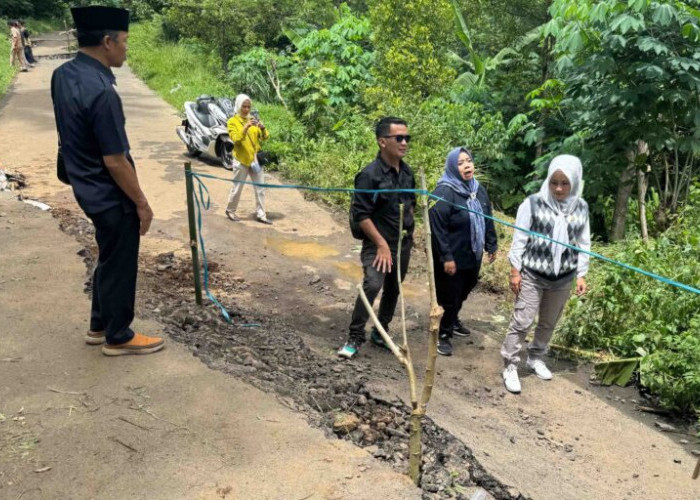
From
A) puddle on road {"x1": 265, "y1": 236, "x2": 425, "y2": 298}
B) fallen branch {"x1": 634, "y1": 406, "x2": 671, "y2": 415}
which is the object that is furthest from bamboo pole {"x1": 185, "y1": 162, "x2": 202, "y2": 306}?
fallen branch {"x1": 634, "y1": 406, "x2": 671, "y2": 415}

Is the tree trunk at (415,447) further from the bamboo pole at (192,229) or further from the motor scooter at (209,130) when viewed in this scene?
the motor scooter at (209,130)

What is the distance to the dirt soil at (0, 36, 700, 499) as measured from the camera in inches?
123

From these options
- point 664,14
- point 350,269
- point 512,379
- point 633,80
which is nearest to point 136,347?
point 512,379

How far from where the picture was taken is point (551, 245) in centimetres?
408

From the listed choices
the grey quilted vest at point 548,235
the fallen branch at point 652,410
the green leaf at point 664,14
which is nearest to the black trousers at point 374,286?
the grey quilted vest at point 548,235

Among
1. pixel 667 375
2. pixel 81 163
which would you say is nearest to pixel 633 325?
Result: pixel 667 375

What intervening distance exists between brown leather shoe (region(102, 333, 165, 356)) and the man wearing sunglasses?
1.35 m

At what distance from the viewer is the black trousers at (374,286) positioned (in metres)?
4.30

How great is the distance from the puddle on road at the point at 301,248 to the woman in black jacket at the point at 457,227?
2.47m

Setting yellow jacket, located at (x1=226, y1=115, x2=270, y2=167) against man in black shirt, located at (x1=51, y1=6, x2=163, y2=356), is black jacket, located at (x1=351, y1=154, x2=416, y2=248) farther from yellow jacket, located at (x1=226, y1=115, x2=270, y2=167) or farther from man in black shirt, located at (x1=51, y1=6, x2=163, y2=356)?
yellow jacket, located at (x1=226, y1=115, x2=270, y2=167)

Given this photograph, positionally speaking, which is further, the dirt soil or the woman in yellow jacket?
the woman in yellow jacket

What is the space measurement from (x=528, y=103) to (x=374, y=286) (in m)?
8.02

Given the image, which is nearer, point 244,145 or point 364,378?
point 364,378

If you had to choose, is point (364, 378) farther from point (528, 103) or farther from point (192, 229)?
point (528, 103)
